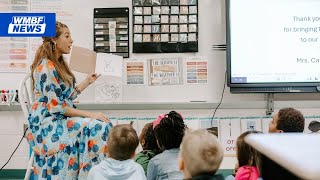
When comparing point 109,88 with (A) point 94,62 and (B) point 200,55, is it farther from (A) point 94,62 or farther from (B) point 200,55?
(B) point 200,55

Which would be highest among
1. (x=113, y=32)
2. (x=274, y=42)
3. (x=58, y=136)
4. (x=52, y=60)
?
(x=113, y=32)

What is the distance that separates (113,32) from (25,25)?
29.4 inches

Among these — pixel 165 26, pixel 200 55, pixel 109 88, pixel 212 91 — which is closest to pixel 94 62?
pixel 109 88

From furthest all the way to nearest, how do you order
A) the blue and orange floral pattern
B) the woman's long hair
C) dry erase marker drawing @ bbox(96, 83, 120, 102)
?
dry erase marker drawing @ bbox(96, 83, 120, 102) < the woman's long hair < the blue and orange floral pattern

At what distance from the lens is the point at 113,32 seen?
3.50m

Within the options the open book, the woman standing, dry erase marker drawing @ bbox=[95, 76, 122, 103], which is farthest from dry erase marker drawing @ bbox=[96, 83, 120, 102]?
the woman standing

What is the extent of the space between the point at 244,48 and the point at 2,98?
2.08 m

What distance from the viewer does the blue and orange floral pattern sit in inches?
99.7

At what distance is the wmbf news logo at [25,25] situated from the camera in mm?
3496

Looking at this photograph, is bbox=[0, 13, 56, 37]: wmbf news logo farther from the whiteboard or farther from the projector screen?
the projector screen

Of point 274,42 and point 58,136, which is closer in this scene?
point 58,136

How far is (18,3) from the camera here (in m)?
3.55

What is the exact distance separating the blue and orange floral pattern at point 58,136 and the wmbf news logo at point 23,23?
1.01 meters

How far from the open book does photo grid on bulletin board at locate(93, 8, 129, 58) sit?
2.9 inches
